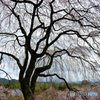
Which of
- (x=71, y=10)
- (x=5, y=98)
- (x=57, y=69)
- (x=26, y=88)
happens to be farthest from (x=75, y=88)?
(x=5, y=98)

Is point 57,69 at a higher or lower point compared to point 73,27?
lower

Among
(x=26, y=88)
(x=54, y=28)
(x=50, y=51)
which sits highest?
(x=54, y=28)

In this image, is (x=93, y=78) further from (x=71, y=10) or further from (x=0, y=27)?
(x=0, y=27)

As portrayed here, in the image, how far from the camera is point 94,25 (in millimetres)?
10898

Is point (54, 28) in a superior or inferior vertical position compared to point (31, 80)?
superior

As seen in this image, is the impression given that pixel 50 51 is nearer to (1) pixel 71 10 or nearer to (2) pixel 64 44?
(2) pixel 64 44

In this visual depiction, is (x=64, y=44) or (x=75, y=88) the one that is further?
(x=75, y=88)

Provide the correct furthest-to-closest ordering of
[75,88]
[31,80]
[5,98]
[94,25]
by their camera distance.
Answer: [5,98] → [75,88] → [31,80] → [94,25]

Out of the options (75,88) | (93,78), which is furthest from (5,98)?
(93,78)

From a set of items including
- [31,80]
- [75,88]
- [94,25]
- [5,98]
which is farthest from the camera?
[5,98]

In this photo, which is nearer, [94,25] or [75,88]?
[94,25]

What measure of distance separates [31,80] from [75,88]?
2.16 m

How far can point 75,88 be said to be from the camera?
13047 millimetres

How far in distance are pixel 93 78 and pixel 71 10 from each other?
2.35 metres
